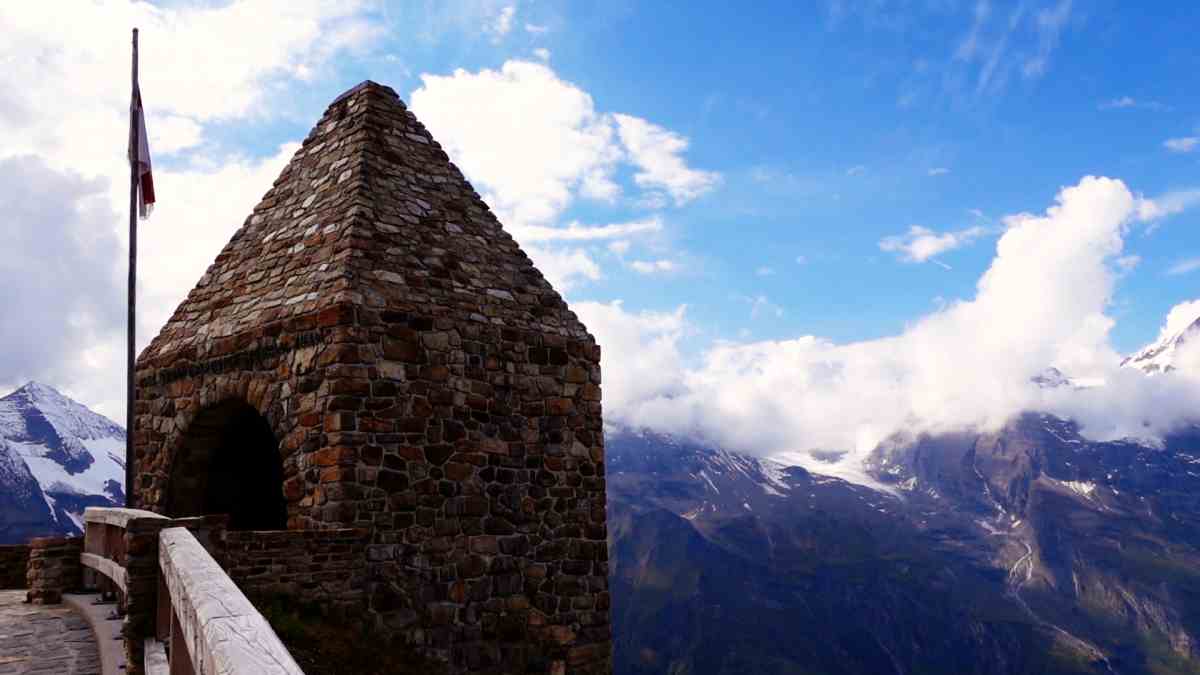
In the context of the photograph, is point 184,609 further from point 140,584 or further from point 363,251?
point 363,251

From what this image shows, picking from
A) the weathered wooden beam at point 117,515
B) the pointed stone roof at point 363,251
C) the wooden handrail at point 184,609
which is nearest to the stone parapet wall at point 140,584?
the wooden handrail at point 184,609

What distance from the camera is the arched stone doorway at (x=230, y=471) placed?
13352mm

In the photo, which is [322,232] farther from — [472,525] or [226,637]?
[226,637]

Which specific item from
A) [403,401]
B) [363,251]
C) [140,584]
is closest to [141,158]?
[363,251]

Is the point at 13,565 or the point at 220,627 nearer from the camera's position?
the point at 220,627

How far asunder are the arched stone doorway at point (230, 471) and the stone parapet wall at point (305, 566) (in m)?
3.25

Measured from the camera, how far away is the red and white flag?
55.9 ft

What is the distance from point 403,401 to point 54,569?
4.48 metres

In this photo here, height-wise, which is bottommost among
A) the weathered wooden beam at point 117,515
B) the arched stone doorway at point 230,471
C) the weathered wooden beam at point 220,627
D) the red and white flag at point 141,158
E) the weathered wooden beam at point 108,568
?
the weathered wooden beam at point 108,568

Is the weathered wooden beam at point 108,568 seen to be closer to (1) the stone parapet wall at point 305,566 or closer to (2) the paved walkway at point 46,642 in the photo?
(2) the paved walkway at point 46,642

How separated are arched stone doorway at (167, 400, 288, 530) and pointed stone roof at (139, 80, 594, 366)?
3.43 ft

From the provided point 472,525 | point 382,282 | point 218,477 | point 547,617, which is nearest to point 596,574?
point 547,617

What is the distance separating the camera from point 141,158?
17016 millimetres

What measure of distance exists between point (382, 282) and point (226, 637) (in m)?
9.04
